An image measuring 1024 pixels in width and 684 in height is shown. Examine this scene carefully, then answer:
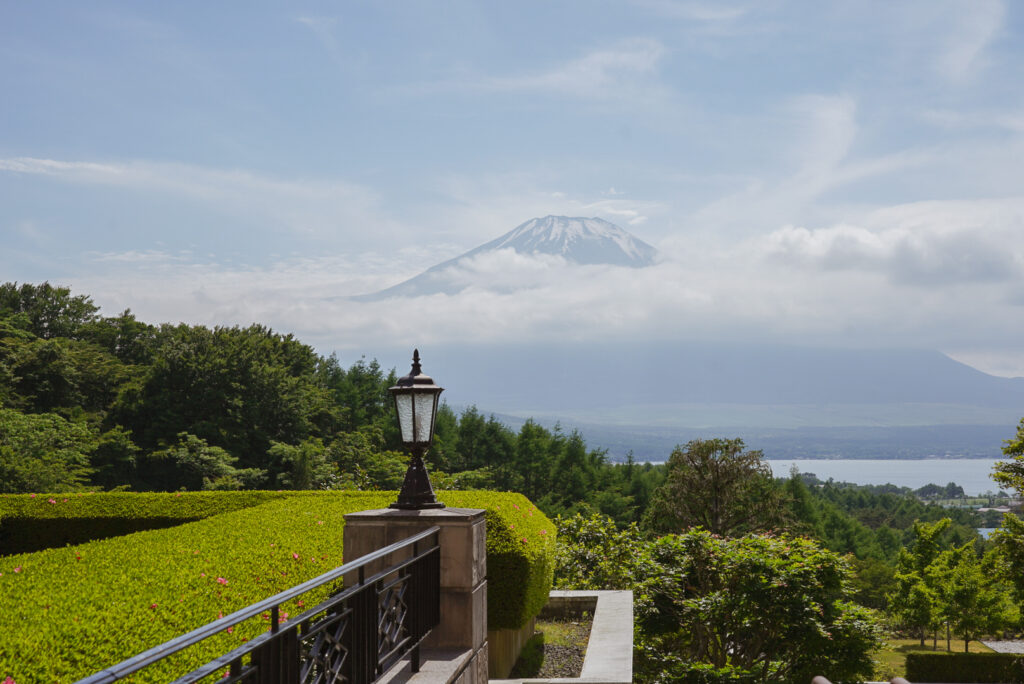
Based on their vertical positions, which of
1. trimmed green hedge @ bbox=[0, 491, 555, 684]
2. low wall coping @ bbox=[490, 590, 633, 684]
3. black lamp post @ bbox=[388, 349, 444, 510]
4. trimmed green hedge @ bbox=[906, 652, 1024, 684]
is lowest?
trimmed green hedge @ bbox=[906, 652, 1024, 684]

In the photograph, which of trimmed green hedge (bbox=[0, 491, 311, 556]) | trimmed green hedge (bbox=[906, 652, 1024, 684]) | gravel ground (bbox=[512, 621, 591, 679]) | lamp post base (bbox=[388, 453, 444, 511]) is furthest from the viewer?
trimmed green hedge (bbox=[906, 652, 1024, 684])

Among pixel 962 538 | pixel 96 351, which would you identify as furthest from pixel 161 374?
pixel 962 538

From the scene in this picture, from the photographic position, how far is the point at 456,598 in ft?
19.0

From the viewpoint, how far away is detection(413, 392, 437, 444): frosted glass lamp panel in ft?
20.3

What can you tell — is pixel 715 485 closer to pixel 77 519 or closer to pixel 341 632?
pixel 77 519

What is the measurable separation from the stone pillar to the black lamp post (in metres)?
0.28

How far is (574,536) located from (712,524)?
14101 millimetres

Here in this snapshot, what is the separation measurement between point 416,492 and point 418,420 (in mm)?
565

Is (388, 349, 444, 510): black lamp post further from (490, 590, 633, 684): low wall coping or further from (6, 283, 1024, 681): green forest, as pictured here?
(6, 283, 1024, 681): green forest

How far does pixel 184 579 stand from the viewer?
554cm

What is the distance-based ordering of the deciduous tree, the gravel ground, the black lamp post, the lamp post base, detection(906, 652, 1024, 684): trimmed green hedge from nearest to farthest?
the lamp post base < the black lamp post < the gravel ground < detection(906, 652, 1024, 684): trimmed green hedge < the deciduous tree

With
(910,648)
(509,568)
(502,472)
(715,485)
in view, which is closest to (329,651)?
(509,568)

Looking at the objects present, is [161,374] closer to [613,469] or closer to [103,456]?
[103,456]

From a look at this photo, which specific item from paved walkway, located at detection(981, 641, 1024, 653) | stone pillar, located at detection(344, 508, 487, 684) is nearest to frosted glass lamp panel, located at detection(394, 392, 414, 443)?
stone pillar, located at detection(344, 508, 487, 684)
